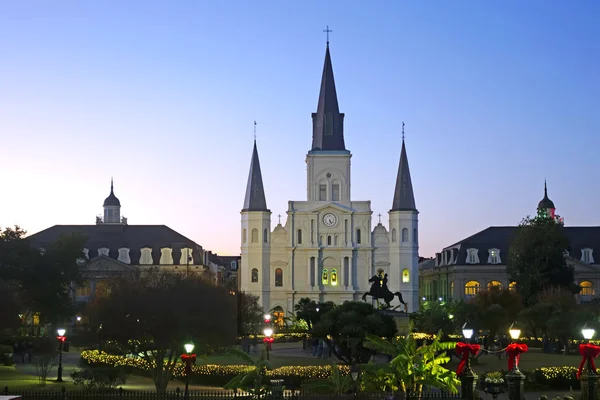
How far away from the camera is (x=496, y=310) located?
6869cm

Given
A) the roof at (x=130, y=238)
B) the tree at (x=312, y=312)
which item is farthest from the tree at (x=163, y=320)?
the roof at (x=130, y=238)

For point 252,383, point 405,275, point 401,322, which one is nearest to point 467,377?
point 252,383

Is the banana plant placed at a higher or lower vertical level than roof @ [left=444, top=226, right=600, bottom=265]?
lower

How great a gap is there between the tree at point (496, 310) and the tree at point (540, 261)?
2.18 meters

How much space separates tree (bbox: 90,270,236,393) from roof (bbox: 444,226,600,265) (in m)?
80.5

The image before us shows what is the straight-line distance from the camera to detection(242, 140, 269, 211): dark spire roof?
119312mm

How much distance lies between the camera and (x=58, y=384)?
133ft

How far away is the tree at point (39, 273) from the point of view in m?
73.8

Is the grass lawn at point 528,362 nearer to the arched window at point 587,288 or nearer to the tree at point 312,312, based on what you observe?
the tree at point 312,312

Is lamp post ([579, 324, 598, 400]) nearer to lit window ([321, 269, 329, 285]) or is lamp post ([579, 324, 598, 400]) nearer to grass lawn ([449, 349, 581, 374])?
grass lawn ([449, 349, 581, 374])

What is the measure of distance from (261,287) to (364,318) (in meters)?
70.9

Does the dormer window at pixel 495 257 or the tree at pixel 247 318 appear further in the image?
the dormer window at pixel 495 257

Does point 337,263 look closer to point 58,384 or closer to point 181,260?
point 181,260

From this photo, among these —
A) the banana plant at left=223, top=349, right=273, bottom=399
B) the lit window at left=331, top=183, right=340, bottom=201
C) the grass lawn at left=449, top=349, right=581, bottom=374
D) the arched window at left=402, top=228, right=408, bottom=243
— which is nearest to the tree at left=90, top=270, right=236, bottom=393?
the banana plant at left=223, top=349, right=273, bottom=399
